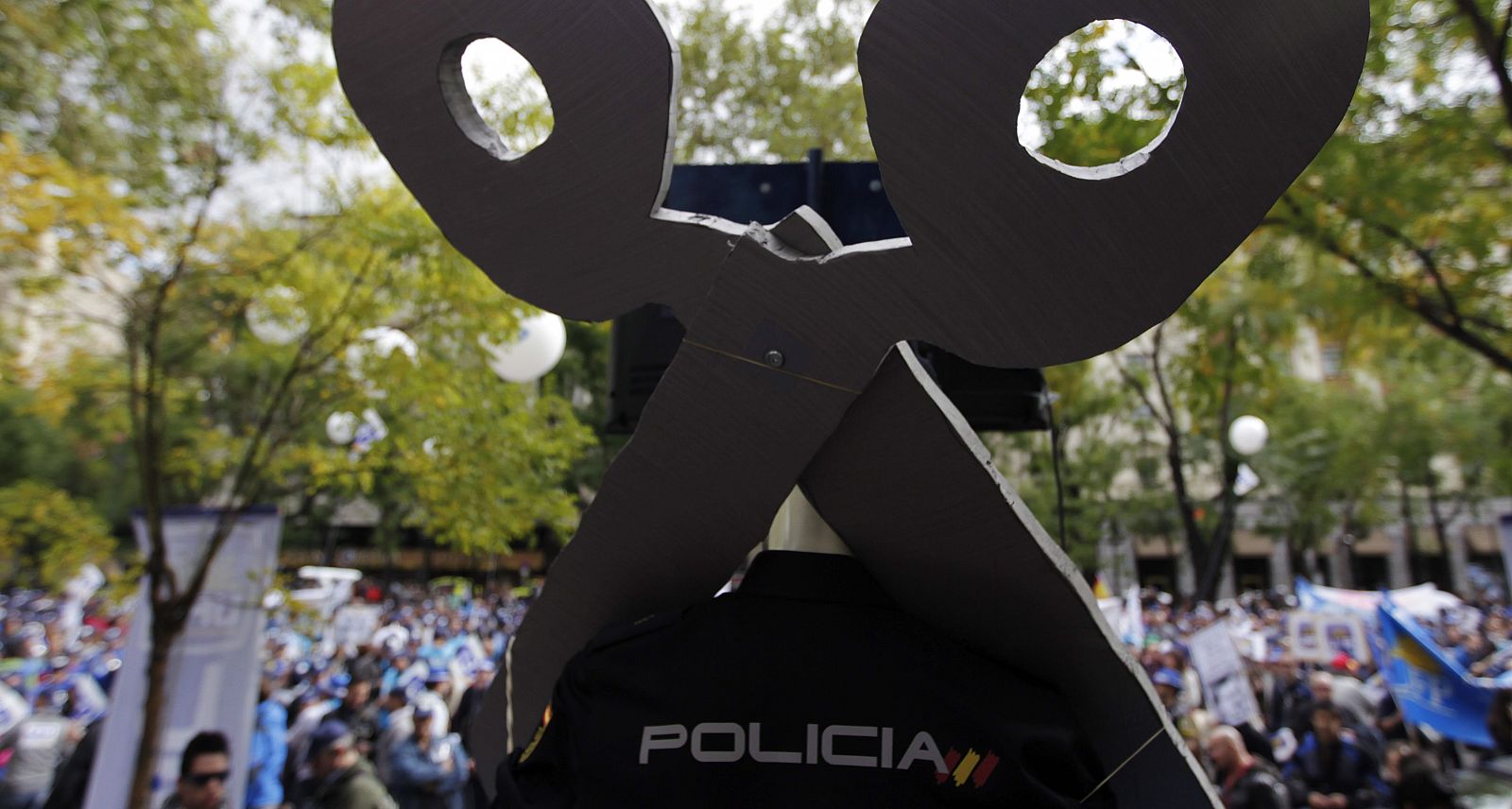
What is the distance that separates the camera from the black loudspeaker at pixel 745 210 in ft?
7.86

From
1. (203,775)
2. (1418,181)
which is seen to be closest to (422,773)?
(203,775)

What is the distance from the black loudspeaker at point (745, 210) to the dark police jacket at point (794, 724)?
103 centimetres

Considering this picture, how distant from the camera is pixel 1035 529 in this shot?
4.23 ft

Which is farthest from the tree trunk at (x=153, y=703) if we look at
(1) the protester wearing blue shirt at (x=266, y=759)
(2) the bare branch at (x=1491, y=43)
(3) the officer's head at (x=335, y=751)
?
(2) the bare branch at (x=1491, y=43)

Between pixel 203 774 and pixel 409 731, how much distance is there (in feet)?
8.90

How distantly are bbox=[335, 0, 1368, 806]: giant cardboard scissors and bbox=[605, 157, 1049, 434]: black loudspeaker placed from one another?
0.97 meters

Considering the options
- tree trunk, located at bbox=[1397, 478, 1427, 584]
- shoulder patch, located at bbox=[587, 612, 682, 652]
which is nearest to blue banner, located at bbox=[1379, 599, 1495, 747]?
shoulder patch, located at bbox=[587, 612, 682, 652]

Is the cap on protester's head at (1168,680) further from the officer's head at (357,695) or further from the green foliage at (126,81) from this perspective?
the green foliage at (126,81)

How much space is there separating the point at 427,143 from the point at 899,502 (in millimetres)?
862

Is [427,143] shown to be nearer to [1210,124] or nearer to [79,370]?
[1210,124]

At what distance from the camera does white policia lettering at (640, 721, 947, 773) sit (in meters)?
1.27

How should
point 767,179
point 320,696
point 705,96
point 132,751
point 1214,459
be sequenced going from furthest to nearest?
point 1214,459
point 705,96
point 320,696
point 132,751
point 767,179

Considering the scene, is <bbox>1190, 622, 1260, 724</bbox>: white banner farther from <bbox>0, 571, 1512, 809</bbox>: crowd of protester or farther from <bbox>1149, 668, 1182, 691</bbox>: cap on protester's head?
<bbox>1149, 668, 1182, 691</bbox>: cap on protester's head

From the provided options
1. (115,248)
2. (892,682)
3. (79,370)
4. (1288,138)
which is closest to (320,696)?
(79,370)
